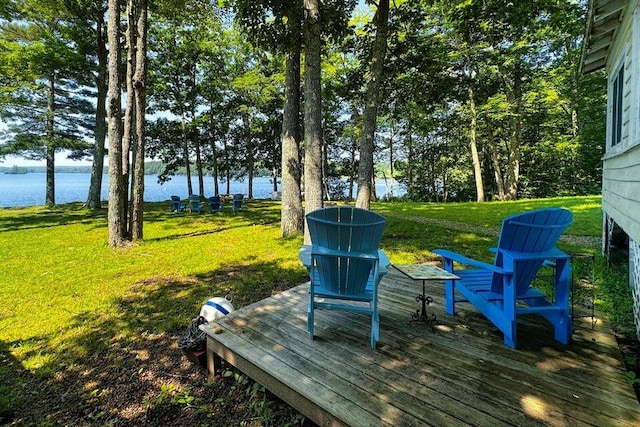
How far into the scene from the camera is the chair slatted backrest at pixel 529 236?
230 centimetres

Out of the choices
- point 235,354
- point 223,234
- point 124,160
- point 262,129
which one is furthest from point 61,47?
point 235,354

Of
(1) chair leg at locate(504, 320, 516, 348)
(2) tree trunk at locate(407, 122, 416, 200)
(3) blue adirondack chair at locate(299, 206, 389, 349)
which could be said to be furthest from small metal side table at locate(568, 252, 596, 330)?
(2) tree trunk at locate(407, 122, 416, 200)

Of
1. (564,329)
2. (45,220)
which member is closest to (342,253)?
(564,329)

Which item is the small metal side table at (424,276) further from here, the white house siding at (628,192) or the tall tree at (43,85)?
the tall tree at (43,85)

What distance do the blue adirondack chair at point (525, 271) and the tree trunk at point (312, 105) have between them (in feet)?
12.5

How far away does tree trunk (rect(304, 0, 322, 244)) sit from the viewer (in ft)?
19.5

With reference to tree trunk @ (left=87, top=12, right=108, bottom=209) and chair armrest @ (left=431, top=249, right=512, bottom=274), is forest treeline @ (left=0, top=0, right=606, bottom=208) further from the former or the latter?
chair armrest @ (left=431, top=249, right=512, bottom=274)

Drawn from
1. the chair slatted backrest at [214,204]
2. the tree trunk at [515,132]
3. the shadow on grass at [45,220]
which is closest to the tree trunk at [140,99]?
the shadow on grass at [45,220]

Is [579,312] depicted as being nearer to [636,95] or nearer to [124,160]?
[636,95]

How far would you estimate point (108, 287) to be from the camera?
4.75m

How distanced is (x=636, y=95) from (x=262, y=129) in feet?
69.3

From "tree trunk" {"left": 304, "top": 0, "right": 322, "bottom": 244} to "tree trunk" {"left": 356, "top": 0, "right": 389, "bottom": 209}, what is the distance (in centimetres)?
128

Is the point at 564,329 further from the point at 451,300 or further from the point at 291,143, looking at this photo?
the point at 291,143

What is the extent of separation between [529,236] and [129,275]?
5693 millimetres
